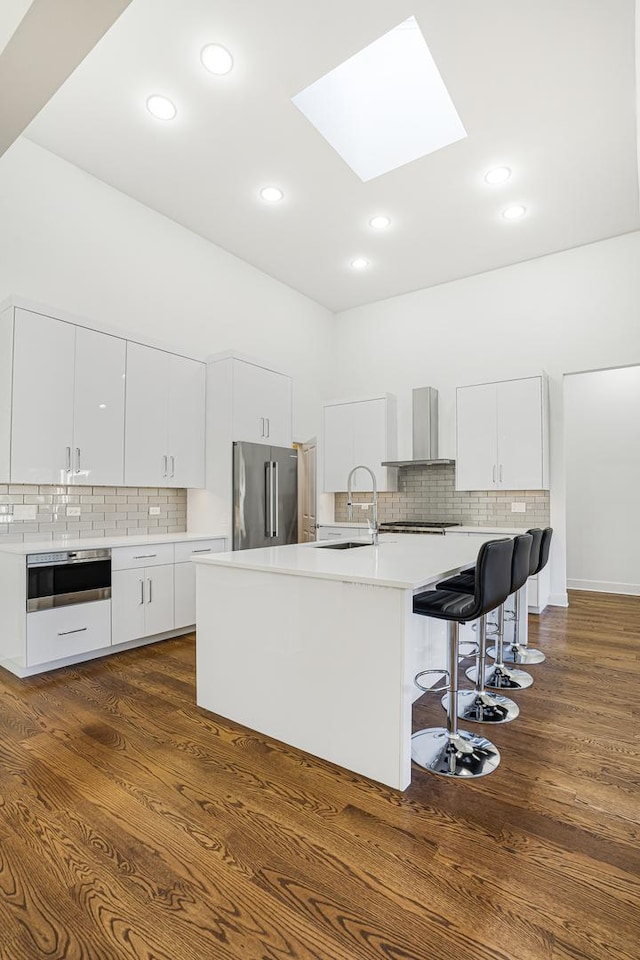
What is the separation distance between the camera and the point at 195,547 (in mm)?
4273

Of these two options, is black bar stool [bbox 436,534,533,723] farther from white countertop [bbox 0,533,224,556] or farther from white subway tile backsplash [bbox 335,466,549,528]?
white subway tile backsplash [bbox 335,466,549,528]

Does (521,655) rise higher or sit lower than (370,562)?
lower

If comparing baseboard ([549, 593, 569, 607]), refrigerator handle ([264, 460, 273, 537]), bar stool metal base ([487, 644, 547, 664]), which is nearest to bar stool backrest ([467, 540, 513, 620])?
bar stool metal base ([487, 644, 547, 664])

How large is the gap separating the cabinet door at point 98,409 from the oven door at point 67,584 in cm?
70

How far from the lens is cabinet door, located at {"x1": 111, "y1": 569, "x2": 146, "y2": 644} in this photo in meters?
3.63

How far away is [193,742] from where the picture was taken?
2.32m

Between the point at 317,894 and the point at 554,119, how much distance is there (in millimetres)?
4661

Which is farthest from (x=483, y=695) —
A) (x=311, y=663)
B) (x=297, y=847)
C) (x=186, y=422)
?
(x=186, y=422)

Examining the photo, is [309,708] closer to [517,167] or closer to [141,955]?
[141,955]

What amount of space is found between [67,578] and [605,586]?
5.89 m

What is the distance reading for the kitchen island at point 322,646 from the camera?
193 cm

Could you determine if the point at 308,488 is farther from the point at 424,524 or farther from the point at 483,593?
the point at 483,593

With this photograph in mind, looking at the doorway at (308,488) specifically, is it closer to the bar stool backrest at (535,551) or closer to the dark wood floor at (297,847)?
the bar stool backrest at (535,551)

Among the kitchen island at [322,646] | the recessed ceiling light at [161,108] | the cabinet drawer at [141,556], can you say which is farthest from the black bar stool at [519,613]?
the recessed ceiling light at [161,108]
